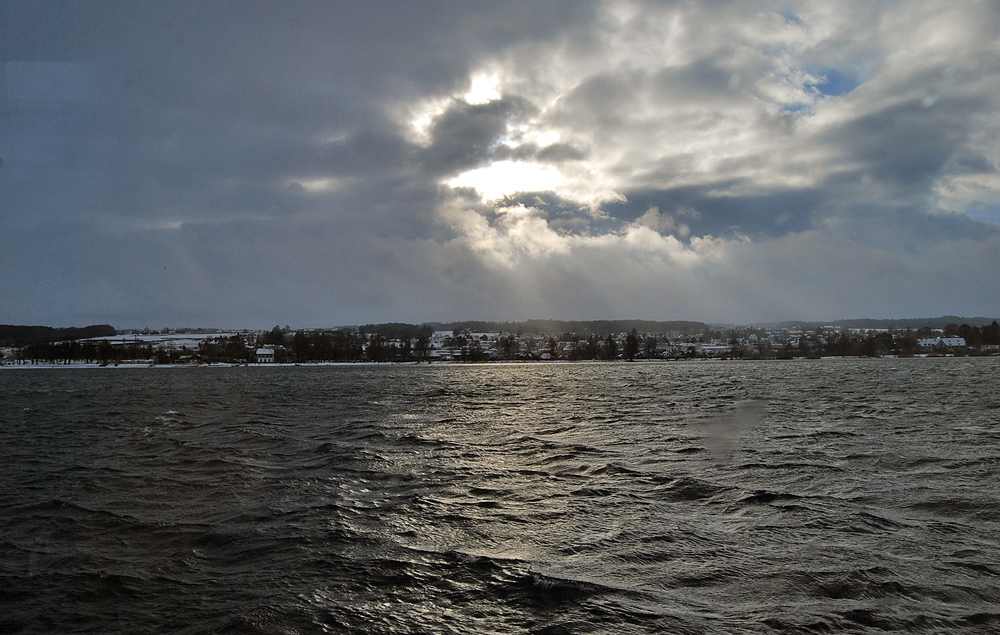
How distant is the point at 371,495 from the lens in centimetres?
1380

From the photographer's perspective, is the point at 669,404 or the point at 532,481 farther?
the point at 669,404

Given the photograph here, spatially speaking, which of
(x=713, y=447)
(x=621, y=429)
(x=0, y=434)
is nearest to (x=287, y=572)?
(x=713, y=447)

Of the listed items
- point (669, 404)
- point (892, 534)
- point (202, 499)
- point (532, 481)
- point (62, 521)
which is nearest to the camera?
point (892, 534)

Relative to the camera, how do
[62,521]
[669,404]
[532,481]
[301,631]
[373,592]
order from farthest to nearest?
[669,404] → [532,481] → [62,521] → [373,592] → [301,631]

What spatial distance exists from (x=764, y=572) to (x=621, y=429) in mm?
17938

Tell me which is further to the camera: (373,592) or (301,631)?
(373,592)

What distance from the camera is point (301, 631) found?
6742 mm

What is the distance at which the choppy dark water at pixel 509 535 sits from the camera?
7.12 metres

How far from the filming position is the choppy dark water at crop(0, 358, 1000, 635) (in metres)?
7.12

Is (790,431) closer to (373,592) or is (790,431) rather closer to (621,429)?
Answer: (621,429)

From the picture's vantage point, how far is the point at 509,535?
33.5 feet

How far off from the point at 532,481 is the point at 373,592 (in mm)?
7446

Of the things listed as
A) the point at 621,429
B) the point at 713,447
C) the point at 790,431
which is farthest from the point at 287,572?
the point at 790,431

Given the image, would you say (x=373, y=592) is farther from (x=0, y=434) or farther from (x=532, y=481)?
(x=0, y=434)
